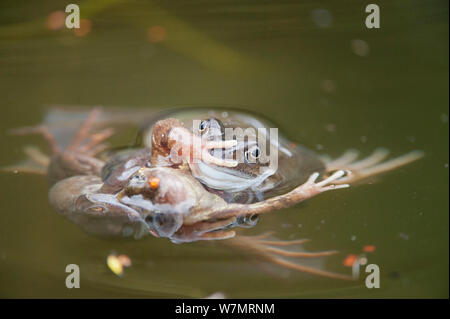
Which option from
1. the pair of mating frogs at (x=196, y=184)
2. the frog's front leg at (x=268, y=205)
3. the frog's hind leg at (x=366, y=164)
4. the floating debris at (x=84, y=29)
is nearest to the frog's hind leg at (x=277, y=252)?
the pair of mating frogs at (x=196, y=184)

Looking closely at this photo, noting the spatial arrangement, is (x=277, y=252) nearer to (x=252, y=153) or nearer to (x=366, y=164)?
(x=252, y=153)

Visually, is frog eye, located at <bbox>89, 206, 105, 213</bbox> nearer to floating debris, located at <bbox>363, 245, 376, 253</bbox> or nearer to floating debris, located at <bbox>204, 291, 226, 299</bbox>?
floating debris, located at <bbox>204, 291, 226, 299</bbox>

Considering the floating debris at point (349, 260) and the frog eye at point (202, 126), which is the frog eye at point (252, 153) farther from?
the floating debris at point (349, 260)

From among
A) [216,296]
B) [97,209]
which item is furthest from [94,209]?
[216,296]

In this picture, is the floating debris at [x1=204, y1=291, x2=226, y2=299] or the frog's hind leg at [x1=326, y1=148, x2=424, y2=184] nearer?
the floating debris at [x1=204, y1=291, x2=226, y2=299]

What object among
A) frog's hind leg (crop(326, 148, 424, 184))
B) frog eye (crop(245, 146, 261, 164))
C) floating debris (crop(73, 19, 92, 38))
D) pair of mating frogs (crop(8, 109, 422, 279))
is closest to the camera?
pair of mating frogs (crop(8, 109, 422, 279))

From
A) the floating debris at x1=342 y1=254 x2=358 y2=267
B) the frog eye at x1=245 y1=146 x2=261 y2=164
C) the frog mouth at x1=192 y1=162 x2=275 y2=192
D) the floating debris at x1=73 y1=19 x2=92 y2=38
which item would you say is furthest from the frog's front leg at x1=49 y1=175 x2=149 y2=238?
the floating debris at x1=73 y1=19 x2=92 y2=38
